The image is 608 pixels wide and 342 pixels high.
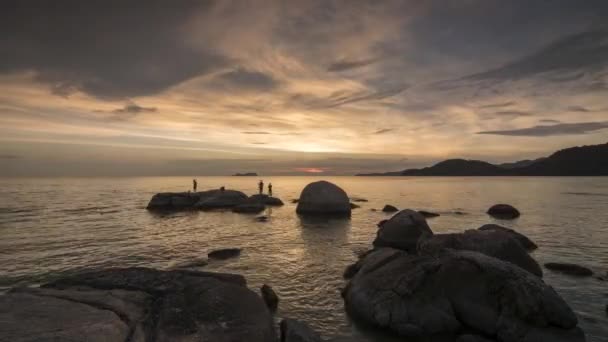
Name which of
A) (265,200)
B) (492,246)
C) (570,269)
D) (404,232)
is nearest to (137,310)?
(492,246)

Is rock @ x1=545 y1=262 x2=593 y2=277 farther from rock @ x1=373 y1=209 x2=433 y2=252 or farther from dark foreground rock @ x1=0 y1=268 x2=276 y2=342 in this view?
dark foreground rock @ x1=0 y1=268 x2=276 y2=342

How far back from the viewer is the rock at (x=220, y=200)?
146 ft

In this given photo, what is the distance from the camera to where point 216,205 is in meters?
44.7

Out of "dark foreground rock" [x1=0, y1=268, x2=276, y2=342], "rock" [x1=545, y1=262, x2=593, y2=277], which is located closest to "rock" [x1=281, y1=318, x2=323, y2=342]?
"dark foreground rock" [x1=0, y1=268, x2=276, y2=342]

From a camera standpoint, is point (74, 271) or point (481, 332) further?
point (74, 271)

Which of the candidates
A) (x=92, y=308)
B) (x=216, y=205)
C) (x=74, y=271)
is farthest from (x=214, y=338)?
(x=216, y=205)

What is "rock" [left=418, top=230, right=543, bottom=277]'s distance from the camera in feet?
45.9

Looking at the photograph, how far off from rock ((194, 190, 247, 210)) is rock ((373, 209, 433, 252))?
2927 centimetres

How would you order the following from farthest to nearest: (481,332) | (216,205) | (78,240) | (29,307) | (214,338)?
(216,205), (78,240), (481,332), (214,338), (29,307)

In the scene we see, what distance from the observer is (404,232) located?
65.3ft

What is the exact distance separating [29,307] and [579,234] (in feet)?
106

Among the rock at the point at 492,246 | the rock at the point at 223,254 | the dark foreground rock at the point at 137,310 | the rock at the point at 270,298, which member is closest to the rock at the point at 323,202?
the rock at the point at 223,254

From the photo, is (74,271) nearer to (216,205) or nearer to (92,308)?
(92,308)

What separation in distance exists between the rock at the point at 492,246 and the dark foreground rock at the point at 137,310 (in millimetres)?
9255
